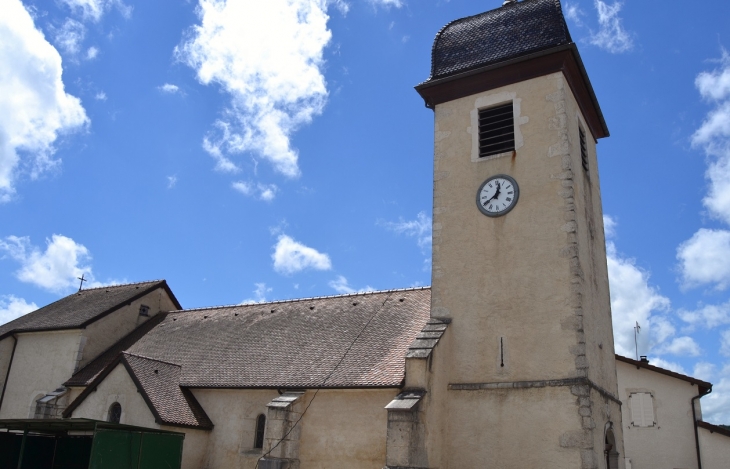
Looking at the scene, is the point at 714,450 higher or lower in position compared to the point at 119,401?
lower

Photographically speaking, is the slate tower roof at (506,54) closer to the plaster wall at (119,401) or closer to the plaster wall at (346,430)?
the plaster wall at (346,430)

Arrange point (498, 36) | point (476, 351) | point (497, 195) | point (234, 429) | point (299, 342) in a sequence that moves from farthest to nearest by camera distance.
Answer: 1. point (299, 342)
2. point (234, 429)
3. point (498, 36)
4. point (497, 195)
5. point (476, 351)

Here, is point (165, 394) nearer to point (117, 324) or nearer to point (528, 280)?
point (117, 324)

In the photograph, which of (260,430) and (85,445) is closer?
(85,445)

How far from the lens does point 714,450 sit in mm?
17797

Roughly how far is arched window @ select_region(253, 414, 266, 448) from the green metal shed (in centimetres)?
187

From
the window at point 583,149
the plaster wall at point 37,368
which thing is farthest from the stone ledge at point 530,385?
the plaster wall at point 37,368

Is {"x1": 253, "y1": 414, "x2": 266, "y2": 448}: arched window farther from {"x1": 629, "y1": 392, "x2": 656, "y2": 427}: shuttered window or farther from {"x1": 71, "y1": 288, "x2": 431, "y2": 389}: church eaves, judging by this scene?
{"x1": 629, "y1": 392, "x2": 656, "y2": 427}: shuttered window

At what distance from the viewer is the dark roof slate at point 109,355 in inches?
747

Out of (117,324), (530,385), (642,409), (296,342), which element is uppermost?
(117,324)

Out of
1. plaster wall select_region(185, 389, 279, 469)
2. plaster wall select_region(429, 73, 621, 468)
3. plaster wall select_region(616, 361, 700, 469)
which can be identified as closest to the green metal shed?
plaster wall select_region(185, 389, 279, 469)

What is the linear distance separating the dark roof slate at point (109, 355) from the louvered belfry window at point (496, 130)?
11.9 meters

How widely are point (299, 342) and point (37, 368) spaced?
987 centimetres

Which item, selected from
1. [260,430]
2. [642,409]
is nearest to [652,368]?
[642,409]
